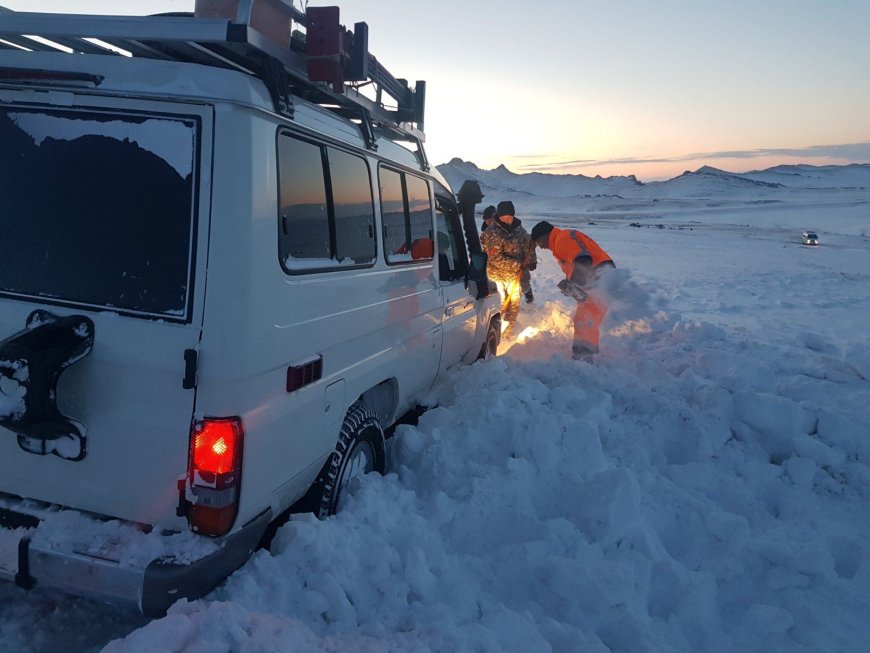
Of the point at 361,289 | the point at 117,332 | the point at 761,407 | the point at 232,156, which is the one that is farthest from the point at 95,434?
the point at 761,407

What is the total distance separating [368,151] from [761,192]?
641 feet

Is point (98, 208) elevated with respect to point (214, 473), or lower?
elevated

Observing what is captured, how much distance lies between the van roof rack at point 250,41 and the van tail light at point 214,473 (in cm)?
129

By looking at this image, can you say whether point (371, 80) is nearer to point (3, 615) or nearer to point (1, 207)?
point (1, 207)

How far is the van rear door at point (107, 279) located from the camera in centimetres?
227

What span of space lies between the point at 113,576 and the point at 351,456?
135 cm

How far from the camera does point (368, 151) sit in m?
3.48

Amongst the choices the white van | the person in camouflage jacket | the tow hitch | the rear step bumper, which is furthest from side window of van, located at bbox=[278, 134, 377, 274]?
the person in camouflage jacket

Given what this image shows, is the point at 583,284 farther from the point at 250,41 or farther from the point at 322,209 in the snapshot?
the point at 250,41

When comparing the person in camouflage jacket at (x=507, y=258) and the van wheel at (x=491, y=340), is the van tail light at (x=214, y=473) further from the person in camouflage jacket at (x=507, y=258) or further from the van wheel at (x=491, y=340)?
the person in camouflage jacket at (x=507, y=258)

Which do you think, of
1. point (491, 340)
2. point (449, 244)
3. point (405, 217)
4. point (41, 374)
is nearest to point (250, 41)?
point (41, 374)

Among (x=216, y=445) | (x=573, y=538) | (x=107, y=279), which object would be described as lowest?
(x=573, y=538)

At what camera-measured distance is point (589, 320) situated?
6.79 m

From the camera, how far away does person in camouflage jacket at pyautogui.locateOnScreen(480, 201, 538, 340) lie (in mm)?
9312
